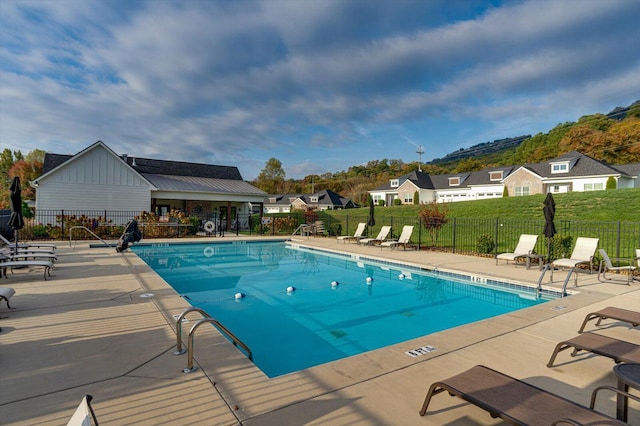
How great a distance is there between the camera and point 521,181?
3625cm

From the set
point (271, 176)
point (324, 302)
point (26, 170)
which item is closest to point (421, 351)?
point (324, 302)

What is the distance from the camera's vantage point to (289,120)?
2973 centimetres

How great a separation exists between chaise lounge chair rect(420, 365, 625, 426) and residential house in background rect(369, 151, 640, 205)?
36.8 metres

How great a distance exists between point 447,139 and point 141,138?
102 feet

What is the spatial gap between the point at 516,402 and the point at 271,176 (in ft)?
231

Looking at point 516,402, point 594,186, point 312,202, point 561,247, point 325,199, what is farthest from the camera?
point 312,202

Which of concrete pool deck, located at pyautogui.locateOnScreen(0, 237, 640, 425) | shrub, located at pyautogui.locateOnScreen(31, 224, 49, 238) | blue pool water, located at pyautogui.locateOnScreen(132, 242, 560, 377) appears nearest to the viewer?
concrete pool deck, located at pyautogui.locateOnScreen(0, 237, 640, 425)

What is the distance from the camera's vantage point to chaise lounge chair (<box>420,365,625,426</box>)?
2.01 metres

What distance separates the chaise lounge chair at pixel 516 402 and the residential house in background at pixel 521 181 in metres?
36.8

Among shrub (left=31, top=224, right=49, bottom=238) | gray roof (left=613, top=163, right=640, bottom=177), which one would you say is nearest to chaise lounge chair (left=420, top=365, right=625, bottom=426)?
shrub (left=31, top=224, right=49, bottom=238)

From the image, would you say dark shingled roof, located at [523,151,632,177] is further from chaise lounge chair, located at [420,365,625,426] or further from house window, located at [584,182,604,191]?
chaise lounge chair, located at [420,365,625,426]

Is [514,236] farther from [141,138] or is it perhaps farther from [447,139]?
[141,138]

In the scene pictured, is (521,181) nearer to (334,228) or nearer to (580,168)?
(580,168)

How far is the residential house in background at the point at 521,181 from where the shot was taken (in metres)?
31.6
